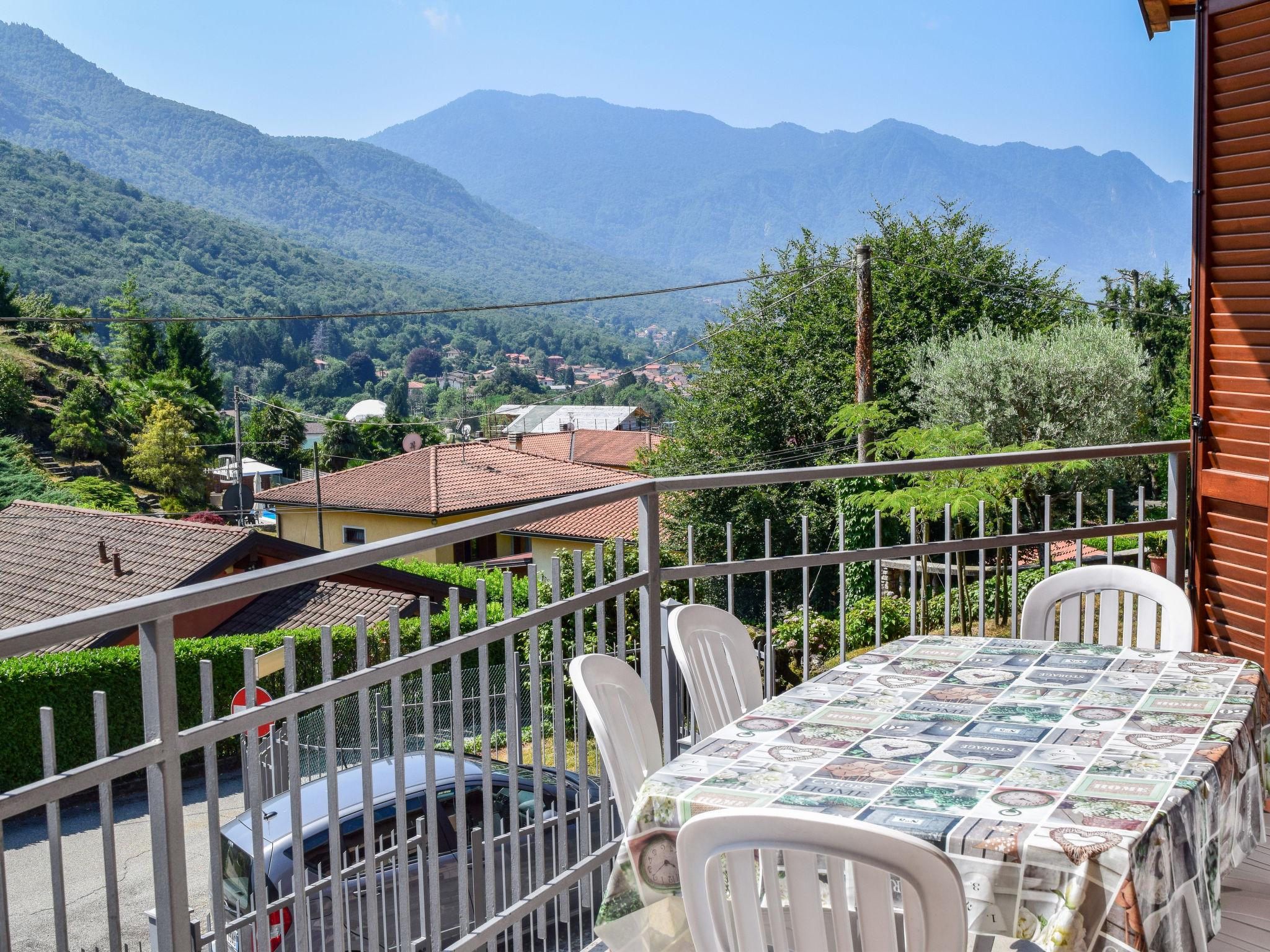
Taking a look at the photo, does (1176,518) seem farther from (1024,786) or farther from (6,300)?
(6,300)

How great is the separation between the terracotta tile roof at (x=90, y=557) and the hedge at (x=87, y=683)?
6.05 meters

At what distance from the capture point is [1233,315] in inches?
152

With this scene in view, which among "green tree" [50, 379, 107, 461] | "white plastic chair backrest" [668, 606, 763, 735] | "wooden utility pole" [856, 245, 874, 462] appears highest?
"wooden utility pole" [856, 245, 874, 462]

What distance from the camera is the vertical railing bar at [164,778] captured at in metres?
1.45

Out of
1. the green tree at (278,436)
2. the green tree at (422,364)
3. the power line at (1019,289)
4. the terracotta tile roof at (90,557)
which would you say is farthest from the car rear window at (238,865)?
the green tree at (422,364)

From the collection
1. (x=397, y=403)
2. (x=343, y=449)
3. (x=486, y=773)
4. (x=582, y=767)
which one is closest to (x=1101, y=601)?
(x=582, y=767)

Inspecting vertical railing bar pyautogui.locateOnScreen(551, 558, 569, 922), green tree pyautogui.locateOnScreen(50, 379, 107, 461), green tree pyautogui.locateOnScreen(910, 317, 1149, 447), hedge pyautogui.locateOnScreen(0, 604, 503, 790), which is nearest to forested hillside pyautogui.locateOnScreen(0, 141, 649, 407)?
green tree pyautogui.locateOnScreen(50, 379, 107, 461)

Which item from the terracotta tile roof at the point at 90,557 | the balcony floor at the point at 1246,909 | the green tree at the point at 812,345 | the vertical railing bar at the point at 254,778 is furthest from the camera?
the green tree at the point at 812,345

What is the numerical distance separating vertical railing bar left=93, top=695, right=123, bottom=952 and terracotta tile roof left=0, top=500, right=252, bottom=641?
2061cm

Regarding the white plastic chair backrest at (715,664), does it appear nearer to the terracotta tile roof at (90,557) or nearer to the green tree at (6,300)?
the terracotta tile roof at (90,557)

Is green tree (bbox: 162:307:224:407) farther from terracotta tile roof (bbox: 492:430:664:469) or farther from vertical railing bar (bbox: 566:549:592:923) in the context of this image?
vertical railing bar (bbox: 566:549:592:923)

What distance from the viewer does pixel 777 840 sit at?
4.11ft

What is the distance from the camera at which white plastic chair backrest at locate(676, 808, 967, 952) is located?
1.21 m

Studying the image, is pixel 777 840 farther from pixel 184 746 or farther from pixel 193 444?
pixel 193 444
